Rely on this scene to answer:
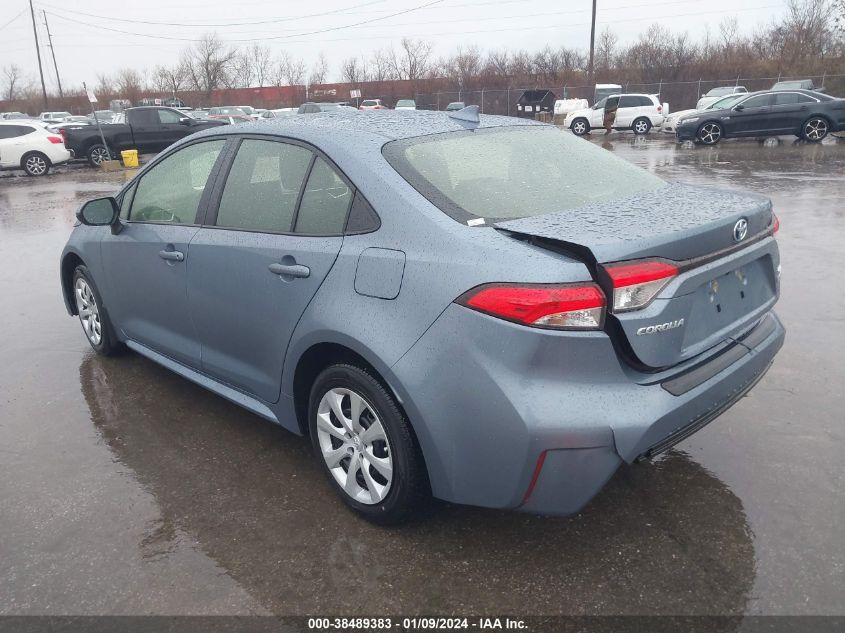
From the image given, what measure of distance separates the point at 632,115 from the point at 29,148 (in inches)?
833

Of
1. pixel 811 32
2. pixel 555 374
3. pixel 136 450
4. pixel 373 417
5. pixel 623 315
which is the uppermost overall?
pixel 811 32

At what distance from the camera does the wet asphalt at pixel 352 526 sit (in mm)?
2516

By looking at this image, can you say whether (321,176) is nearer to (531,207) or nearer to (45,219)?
(531,207)

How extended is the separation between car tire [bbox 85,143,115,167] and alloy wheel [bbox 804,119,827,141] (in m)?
21.0

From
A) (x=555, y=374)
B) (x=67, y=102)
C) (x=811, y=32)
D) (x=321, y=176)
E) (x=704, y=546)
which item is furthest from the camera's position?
(x=67, y=102)

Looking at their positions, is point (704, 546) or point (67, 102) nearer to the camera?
point (704, 546)

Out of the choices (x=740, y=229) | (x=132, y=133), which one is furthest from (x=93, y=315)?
(x=132, y=133)

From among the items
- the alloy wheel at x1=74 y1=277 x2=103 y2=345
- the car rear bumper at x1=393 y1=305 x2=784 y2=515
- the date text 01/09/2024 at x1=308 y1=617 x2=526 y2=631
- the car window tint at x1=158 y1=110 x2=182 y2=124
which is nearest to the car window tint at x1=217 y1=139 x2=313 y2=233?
the car rear bumper at x1=393 y1=305 x2=784 y2=515

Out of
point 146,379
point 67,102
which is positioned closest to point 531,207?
point 146,379

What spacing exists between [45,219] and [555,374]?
1188cm

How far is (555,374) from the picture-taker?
2305 mm

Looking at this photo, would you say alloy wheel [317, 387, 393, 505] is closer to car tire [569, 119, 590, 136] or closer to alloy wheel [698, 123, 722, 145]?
alloy wheel [698, 123, 722, 145]

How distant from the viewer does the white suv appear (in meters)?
27.0

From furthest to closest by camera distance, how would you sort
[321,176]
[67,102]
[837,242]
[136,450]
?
[67,102], [837,242], [136,450], [321,176]
